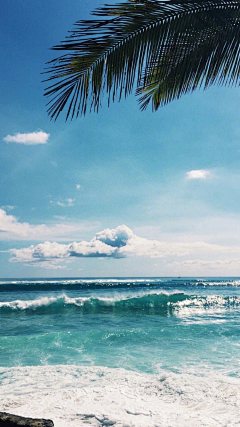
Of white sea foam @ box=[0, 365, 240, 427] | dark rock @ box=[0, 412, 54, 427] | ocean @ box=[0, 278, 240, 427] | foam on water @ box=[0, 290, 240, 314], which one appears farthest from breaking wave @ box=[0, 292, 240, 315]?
Result: dark rock @ box=[0, 412, 54, 427]

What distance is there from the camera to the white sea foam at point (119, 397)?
359 cm

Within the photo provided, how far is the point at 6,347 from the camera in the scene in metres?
7.95

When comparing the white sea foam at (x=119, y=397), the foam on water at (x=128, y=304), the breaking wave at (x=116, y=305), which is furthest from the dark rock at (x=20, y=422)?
the foam on water at (x=128, y=304)

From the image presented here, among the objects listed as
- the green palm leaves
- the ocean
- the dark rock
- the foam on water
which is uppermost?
the green palm leaves

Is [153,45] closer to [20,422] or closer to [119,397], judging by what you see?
[20,422]

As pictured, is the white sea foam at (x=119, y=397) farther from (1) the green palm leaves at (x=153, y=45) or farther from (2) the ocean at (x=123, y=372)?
(1) the green palm leaves at (x=153, y=45)

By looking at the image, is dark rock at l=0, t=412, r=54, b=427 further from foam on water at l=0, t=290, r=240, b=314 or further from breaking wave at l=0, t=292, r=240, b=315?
foam on water at l=0, t=290, r=240, b=314

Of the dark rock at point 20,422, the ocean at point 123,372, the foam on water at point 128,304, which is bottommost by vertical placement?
the foam on water at point 128,304

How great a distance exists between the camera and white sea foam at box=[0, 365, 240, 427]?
359cm

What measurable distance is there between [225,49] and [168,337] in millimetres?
8735

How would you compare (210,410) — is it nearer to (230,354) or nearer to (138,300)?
(230,354)

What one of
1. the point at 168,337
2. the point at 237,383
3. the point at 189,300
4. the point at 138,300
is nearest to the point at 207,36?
the point at 237,383

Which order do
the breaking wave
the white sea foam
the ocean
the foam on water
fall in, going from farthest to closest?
the foam on water < the breaking wave < the ocean < the white sea foam

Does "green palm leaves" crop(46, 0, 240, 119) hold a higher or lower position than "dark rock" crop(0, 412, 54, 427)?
higher
